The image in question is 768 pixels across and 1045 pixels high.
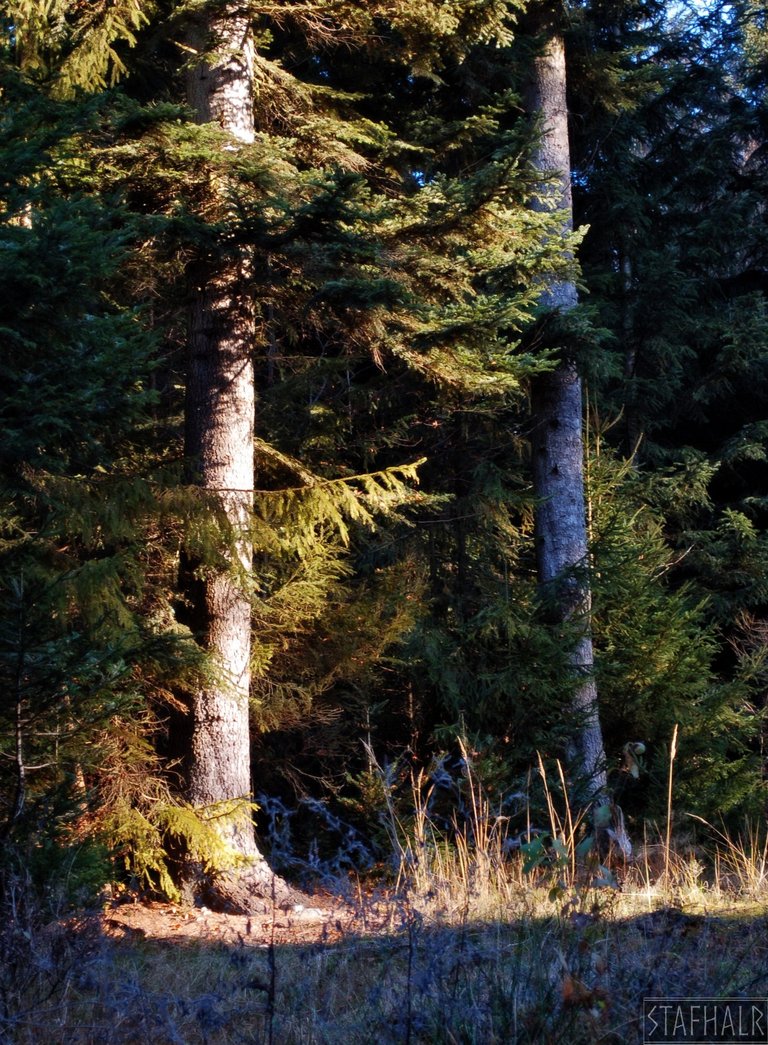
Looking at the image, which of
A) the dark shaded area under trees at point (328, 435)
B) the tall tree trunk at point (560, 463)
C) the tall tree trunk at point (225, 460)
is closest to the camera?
the dark shaded area under trees at point (328, 435)

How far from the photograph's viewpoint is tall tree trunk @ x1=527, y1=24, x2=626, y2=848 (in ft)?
29.5

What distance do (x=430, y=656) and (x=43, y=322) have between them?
18.2ft

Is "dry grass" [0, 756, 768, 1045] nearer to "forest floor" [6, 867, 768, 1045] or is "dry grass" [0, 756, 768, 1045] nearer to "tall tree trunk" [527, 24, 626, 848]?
"forest floor" [6, 867, 768, 1045]

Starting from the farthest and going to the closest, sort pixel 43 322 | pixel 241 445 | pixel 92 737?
pixel 241 445 < pixel 92 737 < pixel 43 322

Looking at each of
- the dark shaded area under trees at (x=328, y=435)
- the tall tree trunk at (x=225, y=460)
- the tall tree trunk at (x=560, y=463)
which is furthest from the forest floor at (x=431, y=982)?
the tall tree trunk at (x=560, y=463)

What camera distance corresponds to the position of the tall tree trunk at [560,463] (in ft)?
29.5

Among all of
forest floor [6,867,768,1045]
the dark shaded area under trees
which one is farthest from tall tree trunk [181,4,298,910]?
forest floor [6,867,768,1045]

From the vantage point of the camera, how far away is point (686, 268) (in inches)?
576

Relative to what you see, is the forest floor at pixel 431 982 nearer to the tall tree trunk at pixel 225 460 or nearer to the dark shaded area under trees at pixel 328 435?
the dark shaded area under trees at pixel 328 435

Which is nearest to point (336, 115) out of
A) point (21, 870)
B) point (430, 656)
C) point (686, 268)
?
point (430, 656)

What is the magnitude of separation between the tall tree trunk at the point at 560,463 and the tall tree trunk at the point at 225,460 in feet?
11.1

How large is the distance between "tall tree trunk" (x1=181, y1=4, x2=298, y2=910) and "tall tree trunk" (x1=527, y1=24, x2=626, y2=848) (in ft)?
11.1

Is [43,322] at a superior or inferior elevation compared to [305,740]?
superior

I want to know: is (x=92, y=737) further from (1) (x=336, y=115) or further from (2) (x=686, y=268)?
(2) (x=686, y=268)
